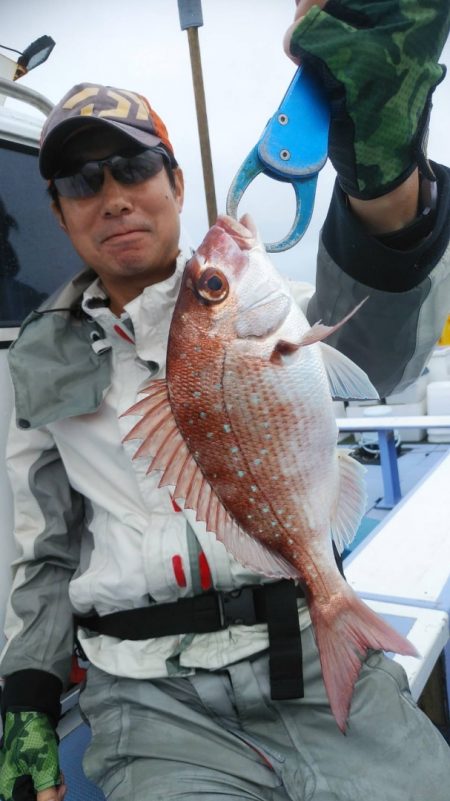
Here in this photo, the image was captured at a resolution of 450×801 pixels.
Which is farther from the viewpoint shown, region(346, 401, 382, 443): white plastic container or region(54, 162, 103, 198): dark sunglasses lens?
region(346, 401, 382, 443): white plastic container

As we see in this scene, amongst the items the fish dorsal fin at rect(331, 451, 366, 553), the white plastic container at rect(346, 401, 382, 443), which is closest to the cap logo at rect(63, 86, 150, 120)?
the fish dorsal fin at rect(331, 451, 366, 553)

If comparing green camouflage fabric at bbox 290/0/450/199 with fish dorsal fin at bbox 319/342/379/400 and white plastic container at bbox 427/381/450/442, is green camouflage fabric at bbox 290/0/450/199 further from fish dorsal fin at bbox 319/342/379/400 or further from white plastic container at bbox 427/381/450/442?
white plastic container at bbox 427/381/450/442

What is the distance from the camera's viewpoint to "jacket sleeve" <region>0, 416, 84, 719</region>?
1.82 m

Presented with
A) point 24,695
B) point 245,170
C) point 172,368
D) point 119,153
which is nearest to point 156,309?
point 119,153

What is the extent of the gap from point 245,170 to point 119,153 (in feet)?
2.63

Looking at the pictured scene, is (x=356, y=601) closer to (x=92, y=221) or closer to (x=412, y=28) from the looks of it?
(x=412, y=28)

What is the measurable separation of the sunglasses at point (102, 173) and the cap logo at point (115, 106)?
147 mm

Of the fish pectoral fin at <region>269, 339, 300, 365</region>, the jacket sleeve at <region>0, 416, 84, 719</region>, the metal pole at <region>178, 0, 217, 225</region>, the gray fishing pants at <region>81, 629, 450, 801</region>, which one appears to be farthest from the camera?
the metal pole at <region>178, 0, 217, 225</region>

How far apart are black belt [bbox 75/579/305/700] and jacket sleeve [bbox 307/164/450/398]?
0.75 m

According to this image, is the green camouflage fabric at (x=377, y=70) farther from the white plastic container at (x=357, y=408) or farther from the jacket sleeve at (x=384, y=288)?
the white plastic container at (x=357, y=408)

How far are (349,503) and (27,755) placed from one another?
1305 millimetres

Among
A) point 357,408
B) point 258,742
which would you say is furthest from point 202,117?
point 357,408

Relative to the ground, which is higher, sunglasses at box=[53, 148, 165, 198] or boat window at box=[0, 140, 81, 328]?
sunglasses at box=[53, 148, 165, 198]

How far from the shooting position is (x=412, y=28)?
3.69ft
